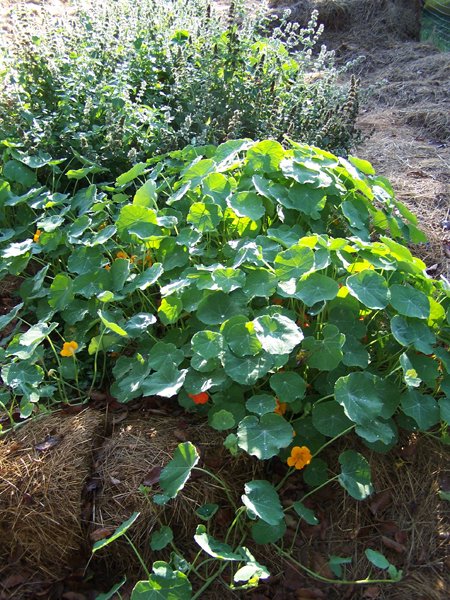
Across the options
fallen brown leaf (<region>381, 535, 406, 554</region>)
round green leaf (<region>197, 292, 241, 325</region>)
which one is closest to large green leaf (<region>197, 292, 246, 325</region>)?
round green leaf (<region>197, 292, 241, 325</region>)

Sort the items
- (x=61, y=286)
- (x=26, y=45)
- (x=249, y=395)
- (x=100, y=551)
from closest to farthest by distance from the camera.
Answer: (x=100, y=551) → (x=249, y=395) → (x=61, y=286) → (x=26, y=45)

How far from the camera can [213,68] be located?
3.39 meters

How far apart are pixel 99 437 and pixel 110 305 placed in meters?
0.53

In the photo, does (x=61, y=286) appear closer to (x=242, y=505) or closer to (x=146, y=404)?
(x=146, y=404)

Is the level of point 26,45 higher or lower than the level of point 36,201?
higher

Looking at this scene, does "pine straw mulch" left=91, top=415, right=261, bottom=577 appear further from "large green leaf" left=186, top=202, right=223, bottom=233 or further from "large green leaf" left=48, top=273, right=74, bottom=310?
"large green leaf" left=186, top=202, right=223, bottom=233

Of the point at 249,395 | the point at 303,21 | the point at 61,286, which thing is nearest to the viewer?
the point at 249,395

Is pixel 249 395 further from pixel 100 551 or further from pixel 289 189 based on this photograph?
pixel 289 189

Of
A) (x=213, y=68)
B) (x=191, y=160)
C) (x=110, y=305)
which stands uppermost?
(x=213, y=68)

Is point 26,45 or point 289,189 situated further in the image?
point 26,45

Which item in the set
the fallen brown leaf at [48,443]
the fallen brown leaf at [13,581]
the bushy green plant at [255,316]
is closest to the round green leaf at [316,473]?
the bushy green plant at [255,316]

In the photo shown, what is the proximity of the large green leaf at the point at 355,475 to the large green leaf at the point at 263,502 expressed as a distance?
220mm

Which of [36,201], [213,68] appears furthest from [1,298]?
[213,68]

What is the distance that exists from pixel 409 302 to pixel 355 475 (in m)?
0.60
